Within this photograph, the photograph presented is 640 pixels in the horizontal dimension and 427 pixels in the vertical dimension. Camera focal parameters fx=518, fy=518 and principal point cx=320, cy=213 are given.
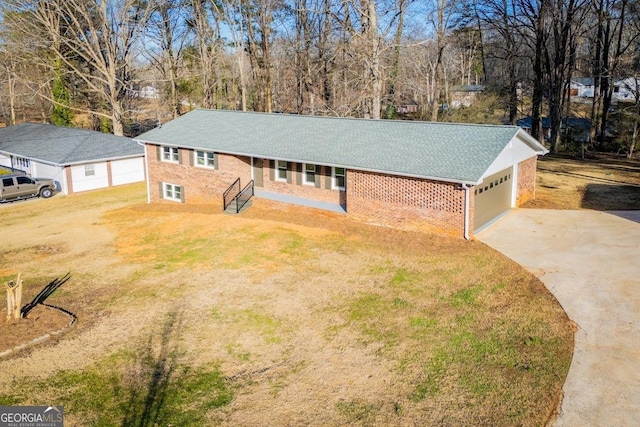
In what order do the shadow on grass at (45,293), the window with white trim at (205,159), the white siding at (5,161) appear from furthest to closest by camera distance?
the white siding at (5,161) < the window with white trim at (205,159) < the shadow on grass at (45,293)

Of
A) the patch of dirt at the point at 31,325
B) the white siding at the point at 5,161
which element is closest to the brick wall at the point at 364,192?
the patch of dirt at the point at 31,325

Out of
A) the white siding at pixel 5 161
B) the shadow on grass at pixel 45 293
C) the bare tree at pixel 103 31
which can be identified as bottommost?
the shadow on grass at pixel 45 293

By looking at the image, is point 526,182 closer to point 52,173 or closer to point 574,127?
point 52,173

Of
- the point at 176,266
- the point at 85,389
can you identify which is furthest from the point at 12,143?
the point at 85,389

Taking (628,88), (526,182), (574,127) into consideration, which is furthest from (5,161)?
(574,127)

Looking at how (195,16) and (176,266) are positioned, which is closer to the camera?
(176,266)

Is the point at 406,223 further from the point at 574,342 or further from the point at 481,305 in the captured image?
the point at 574,342

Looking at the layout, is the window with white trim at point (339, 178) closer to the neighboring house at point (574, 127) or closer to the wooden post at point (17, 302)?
the wooden post at point (17, 302)
